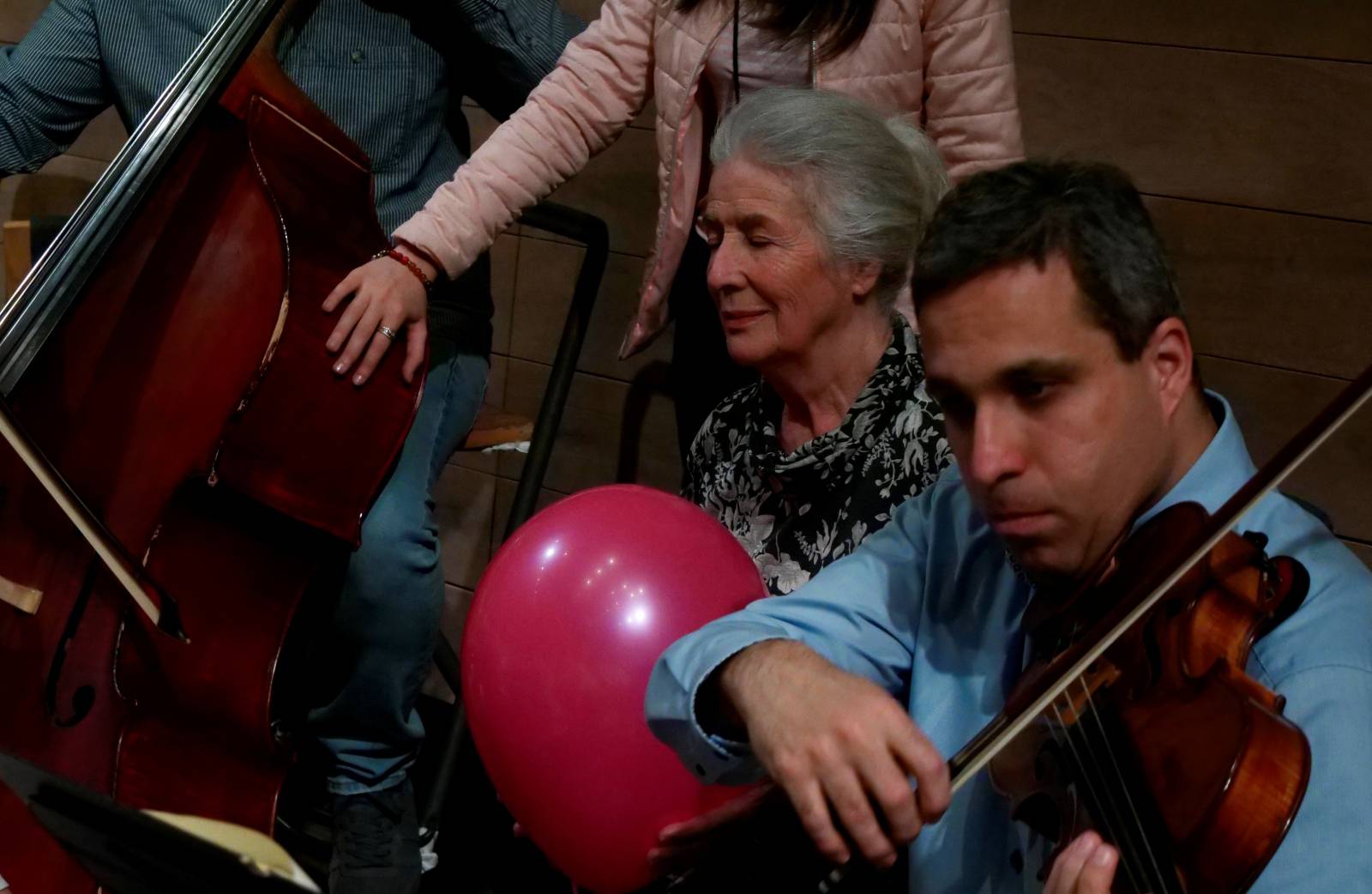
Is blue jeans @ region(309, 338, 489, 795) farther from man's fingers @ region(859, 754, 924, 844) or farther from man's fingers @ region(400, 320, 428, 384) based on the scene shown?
man's fingers @ region(859, 754, 924, 844)

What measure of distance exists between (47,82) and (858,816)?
152cm

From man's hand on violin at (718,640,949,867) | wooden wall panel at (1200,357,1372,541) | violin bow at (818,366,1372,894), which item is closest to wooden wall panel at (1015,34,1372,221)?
wooden wall panel at (1200,357,1372,541)

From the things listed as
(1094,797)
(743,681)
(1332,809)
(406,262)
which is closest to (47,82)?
(406,262)

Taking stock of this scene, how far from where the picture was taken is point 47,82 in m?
1.71

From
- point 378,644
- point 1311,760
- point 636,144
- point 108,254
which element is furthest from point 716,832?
point 636,144

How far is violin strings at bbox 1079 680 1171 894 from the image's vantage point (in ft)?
2.17

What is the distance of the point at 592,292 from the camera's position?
199cm

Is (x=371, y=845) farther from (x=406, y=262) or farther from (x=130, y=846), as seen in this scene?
(x=130, y=846)

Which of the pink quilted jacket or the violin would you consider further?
the pink quilted jacket

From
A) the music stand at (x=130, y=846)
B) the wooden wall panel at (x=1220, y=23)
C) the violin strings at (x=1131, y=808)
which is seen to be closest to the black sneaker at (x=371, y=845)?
the music stand at (x=130, y=846)

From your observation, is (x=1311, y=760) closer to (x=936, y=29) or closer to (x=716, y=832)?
(x=716, y=832)

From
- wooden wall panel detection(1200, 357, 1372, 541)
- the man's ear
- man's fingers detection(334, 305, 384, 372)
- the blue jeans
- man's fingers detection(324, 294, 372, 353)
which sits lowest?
wooden wall panel detection(1200, 357, 1372, 541)

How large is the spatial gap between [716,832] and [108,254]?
888 mm

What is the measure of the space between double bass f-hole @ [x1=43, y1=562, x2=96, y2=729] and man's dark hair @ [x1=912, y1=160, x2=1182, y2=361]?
87cm
